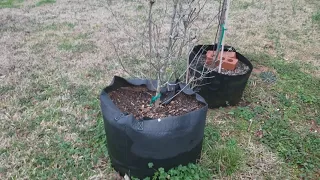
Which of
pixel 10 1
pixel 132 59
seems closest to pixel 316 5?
pixel 132 59

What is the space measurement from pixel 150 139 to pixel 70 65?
229 cm

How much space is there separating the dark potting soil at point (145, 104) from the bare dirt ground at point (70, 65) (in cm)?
46

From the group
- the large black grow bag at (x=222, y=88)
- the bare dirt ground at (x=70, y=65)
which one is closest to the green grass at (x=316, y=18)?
the bare dirt ground at (x=70, y=65)

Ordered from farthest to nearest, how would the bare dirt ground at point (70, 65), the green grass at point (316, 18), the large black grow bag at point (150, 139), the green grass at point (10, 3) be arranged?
the green grass at point (10, 3), the green grass at point (316, 18), the bare dirt ground at point (70, 65), the large black grow bag at point (150, 139)

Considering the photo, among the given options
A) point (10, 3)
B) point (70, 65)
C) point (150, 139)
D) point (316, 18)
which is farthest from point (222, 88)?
point (10, 3)

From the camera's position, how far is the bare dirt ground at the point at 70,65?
226 cm

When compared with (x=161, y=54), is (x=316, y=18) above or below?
below

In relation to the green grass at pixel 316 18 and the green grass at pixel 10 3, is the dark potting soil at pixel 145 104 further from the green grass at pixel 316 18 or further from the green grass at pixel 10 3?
the green grass at pixel 10 3

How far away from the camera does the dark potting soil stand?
2.05m

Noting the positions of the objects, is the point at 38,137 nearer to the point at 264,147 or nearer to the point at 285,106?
the point at 264,147

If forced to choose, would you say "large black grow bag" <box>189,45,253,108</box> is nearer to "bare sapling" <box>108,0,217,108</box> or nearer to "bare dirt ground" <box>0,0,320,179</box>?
"bare sapling" <box>108,0,217,108</box>

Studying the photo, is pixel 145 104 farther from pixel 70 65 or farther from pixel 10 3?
pixel 10 3

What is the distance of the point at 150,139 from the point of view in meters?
1.81

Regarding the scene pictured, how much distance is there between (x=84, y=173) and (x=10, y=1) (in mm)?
6506
